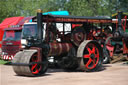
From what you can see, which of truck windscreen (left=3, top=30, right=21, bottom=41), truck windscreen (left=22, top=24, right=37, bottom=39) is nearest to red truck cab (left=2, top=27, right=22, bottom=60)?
truck windscreen (left=3, top=30, right=21, bottom=41)

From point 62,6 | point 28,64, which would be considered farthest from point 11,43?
point 62,6

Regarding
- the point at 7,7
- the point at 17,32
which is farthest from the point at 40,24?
the point at 7,7

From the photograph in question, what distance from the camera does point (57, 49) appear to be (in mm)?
12508

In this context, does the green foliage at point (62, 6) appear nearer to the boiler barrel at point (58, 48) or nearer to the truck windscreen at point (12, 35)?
the truck windscreen at point (12, 35)

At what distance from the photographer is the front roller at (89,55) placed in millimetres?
12492

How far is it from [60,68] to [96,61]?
192 cm

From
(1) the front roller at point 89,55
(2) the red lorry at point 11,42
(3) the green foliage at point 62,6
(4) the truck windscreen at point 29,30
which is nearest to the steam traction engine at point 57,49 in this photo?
(1) the front roller at point 89,55

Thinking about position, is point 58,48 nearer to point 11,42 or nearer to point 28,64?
point 28,64

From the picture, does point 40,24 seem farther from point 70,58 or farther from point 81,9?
point 81,9

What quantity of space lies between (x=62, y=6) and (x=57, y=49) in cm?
2967

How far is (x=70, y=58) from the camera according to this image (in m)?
13.0

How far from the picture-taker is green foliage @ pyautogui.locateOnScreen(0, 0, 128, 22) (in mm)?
36219

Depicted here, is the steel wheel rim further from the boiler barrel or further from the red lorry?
the red lorry

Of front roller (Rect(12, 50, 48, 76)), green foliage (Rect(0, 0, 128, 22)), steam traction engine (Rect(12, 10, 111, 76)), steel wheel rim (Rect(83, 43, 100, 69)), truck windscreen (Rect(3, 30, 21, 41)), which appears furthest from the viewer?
green foliage (Rect(0, 0, 128, 22))
